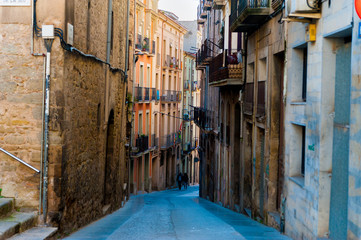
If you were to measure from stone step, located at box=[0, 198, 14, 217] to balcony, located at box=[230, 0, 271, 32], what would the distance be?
7028mm

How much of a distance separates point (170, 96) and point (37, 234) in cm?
3178

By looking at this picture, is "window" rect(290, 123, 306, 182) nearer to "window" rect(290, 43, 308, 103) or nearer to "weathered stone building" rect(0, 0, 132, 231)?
"window" rect(290, 43, 308, 103)

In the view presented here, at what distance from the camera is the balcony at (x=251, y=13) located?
468 inches

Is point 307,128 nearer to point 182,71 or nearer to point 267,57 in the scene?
point 267,57

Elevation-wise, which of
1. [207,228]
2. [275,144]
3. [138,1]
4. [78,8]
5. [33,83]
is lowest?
[207,228]

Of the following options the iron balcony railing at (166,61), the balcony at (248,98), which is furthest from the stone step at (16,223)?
the iron balcony railing at (166,61)

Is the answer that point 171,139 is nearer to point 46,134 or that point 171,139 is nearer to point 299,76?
point 299,76

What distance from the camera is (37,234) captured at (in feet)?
26.6

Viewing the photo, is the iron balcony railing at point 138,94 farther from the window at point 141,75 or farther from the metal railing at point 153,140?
the metal railing at point 153,140

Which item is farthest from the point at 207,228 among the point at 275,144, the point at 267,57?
the point at 267,57

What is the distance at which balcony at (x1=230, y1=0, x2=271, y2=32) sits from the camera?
39.0ft

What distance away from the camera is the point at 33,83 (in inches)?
350

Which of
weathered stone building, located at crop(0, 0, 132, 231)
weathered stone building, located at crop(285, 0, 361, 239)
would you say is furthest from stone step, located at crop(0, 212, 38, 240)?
weathered stone building, located at crop(285, 0, 361, 239)

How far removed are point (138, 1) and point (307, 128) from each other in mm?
23917
